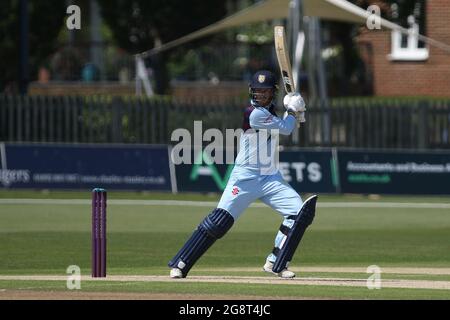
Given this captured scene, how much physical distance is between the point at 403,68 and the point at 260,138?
966 inches

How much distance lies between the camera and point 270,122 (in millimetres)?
14172

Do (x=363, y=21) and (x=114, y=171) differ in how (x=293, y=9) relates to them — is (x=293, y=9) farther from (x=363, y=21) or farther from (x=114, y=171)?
(x=114, y=171)

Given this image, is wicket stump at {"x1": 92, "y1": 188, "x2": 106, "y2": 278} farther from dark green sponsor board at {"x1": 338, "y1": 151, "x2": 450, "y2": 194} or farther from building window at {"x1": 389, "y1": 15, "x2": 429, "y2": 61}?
building window at {"x1": 389, "y1": 15, "x2": 429, "y2": 61}

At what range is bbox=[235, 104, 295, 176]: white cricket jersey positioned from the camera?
1418 cm

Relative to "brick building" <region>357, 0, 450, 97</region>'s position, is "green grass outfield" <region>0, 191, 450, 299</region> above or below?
below

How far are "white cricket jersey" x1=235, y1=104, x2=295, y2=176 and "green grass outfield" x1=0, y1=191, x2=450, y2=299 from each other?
121 centimetres

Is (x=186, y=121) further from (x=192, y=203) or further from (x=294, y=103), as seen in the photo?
(x=294, y=103)

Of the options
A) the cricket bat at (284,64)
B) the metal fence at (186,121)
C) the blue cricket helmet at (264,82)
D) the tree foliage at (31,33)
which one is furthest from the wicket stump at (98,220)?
the tree foliage at (31,33)

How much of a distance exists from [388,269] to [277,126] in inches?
123

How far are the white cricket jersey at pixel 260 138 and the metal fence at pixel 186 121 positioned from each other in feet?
48.8

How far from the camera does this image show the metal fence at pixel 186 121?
96.3 feet

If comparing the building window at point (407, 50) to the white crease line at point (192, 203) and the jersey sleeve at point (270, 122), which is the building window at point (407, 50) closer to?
the white crease line at point (192, 203)

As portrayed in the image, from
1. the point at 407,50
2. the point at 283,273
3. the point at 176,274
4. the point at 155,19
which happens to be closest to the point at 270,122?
the point at 283,273

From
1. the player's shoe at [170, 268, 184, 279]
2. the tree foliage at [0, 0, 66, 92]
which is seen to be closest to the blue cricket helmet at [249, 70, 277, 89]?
the player's shoe at [170, 268, 184, 279]
